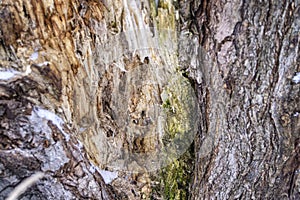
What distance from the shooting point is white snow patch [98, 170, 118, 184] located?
43.5 inches

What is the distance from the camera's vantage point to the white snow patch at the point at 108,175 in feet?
3.62

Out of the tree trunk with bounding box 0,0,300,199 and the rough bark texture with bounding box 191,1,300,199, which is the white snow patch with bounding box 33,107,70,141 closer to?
the tree trunk with bounding box 0,0,300,199

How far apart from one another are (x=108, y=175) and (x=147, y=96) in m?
0.31

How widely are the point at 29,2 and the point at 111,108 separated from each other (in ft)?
1.26

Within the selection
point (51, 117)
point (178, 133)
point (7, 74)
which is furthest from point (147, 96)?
point (7, 74)

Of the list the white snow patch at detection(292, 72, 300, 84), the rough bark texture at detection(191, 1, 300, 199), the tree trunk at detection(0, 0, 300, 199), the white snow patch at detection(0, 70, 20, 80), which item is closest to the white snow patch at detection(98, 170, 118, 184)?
the tree trunk at detection(0, 0, 300, 199)

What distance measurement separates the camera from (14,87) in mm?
895

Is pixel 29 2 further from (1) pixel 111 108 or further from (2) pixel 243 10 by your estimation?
(2) pixel 243 10

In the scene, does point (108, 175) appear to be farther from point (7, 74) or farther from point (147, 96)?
point (7, 74)

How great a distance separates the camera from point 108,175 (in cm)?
112

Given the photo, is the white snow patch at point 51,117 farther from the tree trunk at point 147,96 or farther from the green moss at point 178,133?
the green moss at point 178,133

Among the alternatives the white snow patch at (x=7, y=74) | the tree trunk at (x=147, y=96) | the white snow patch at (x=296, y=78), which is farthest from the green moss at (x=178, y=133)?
the white snow patch at (x=7, y=74)

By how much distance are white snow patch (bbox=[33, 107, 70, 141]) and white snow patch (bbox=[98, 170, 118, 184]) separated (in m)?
0.19

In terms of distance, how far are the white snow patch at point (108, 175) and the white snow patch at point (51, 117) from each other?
0.19 meters
